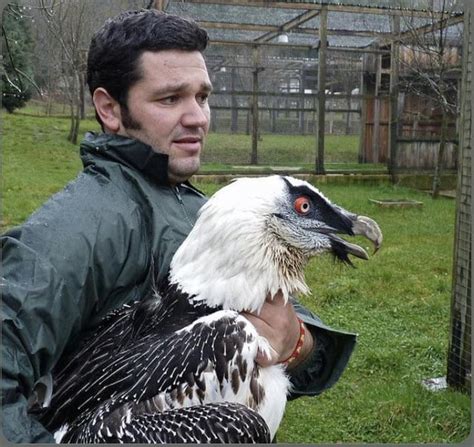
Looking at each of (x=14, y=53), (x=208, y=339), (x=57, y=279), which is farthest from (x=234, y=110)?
(x=57, y=279)

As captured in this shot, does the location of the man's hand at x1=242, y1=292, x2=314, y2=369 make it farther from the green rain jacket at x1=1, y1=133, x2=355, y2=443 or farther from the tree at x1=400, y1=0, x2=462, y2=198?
the tree at x1=400, y1=0, x2=462, y2=198

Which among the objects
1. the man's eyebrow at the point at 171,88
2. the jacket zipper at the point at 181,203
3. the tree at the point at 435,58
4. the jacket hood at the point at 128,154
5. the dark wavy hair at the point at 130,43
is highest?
the tree at the point at 435,58

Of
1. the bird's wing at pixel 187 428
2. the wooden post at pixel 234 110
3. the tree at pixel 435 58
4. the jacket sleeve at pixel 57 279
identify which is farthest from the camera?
the wooden post at pixel 234 110

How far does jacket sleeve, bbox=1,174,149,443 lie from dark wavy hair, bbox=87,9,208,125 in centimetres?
31

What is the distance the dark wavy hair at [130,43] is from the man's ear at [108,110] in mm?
17

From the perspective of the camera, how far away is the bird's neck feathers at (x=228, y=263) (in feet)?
6.00

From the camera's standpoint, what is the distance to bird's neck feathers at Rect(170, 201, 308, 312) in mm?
1830

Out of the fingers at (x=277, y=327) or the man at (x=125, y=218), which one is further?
the fingers at (x=277, y=327)

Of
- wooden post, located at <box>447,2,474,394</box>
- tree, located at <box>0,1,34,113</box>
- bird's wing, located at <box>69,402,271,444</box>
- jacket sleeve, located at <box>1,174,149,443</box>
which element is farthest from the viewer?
wooden post, located at <box>447,2,474,394</box>

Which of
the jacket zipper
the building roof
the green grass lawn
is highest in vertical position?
the building roof

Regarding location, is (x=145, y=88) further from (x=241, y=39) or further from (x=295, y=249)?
(x=241, y=39)

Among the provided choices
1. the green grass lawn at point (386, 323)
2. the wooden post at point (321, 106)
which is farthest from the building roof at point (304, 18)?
the green grass lawn at point (386, 323)

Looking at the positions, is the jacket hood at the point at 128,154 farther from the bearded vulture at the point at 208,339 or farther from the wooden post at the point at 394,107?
the wooden post at the point at 394,107

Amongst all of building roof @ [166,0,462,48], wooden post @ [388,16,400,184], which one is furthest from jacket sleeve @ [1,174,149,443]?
wooden post @ [388,16,400,184]
